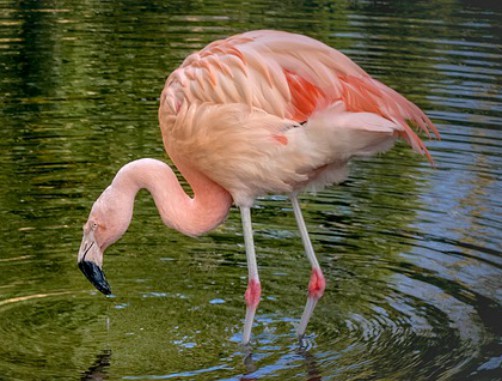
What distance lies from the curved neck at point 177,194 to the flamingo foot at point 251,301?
1.30 feet

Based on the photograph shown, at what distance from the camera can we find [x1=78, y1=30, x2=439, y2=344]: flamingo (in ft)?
18.5

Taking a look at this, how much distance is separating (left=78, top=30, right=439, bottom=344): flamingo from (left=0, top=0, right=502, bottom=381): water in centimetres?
30

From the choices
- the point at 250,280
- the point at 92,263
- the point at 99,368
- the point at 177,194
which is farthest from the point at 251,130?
the point at 99,368

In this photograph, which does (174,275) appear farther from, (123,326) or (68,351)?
(68,351)

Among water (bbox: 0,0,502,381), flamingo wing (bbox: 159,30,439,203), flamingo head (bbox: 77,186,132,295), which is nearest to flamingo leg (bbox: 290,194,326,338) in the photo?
water (bbox: 0,0,502,381)

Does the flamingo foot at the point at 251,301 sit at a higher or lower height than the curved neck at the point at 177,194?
lower

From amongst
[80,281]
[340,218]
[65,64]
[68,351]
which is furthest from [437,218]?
[65,64]

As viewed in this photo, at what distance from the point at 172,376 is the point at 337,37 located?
8602 millimetres

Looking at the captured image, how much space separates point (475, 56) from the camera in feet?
42.5

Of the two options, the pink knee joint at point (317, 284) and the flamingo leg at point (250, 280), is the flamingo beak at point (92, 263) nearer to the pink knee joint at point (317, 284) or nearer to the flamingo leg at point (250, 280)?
the flamingo leg at point (250, 280)

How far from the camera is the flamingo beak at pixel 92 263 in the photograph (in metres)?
5.93

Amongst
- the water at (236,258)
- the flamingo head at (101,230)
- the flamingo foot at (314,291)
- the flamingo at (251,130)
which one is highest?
the flamingo at (251,130)

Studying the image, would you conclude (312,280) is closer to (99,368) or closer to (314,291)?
(314,291)

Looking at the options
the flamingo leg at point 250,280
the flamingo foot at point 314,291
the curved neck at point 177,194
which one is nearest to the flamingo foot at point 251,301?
the flamingo leg at point 250,280
